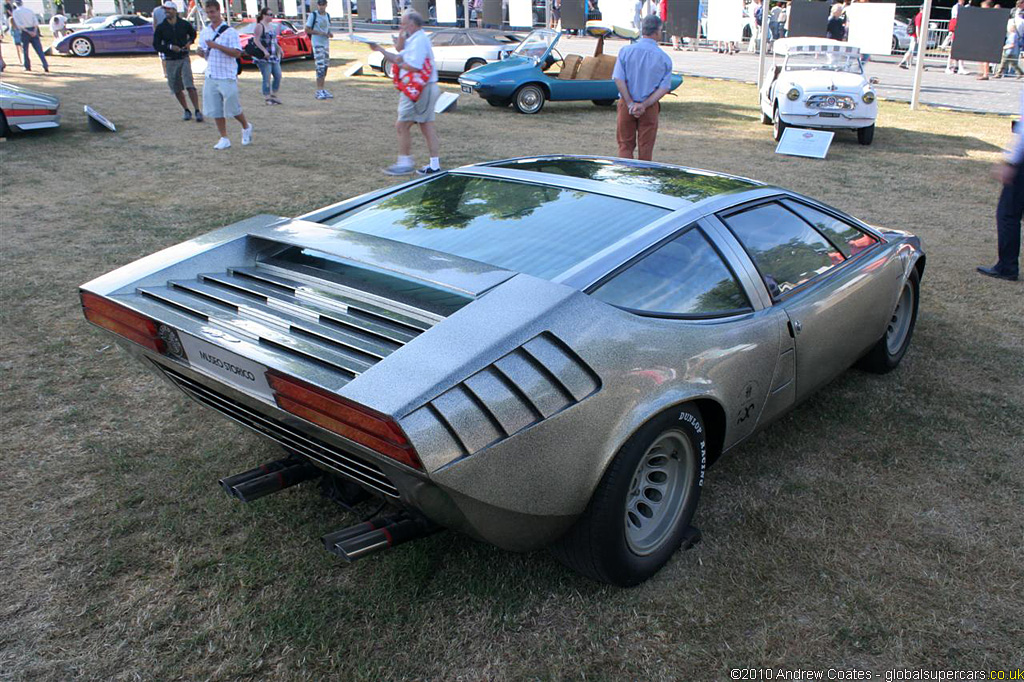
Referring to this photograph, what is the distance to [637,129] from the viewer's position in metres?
8.15

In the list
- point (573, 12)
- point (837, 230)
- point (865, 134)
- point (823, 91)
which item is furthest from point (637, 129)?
point (573, 12)

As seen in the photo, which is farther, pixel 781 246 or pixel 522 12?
pixel 522 12

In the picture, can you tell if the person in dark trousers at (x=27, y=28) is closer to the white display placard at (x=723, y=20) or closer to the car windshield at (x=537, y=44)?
the car windshield at (x=537, y=44)

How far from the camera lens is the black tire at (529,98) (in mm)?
13922

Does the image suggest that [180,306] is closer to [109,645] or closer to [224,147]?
A: [109,645]

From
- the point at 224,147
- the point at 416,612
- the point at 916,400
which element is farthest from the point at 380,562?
the point at 224,147

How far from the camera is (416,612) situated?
252 centimetres

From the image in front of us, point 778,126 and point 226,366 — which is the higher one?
point 778,126

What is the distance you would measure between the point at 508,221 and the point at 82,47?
82.7 ft

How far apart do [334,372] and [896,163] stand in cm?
963

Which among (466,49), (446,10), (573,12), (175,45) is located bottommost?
(175,45)

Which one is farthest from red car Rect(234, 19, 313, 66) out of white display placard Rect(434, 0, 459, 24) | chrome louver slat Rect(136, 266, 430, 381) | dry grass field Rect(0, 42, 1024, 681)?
chrome louver slat Rect(136, 266, 430, 381)

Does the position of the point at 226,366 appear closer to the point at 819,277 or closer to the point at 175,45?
the point at 819,277

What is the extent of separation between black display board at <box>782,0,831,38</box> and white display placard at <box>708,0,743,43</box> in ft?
4.40
